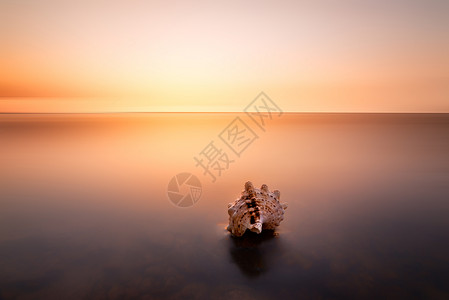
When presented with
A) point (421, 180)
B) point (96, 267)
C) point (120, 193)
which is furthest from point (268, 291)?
point (421, 180)

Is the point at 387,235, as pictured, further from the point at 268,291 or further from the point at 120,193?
the point at 120,193

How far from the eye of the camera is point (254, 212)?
4.66 m

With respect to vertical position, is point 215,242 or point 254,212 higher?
point 254,212

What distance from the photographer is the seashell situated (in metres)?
4.59

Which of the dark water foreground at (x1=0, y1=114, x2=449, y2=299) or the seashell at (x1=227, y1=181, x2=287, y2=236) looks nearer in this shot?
the dark water foreground at (x1=0, y1=114, x2=449, y2=299)

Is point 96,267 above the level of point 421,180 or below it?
below

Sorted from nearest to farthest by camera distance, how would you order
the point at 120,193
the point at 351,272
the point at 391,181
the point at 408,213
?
the point at 351,272
the point at 408,213
the point at 120,193
the point at 391,181

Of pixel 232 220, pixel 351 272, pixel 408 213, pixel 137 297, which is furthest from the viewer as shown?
pixel 408 213

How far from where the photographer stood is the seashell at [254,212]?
459 centimetres

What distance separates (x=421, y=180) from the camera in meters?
9.77

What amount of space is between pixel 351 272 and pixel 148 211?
4.60 m

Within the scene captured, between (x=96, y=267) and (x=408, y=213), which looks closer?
(x=96, y=267)

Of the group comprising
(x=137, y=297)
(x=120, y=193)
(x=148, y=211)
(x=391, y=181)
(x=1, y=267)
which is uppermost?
(x=391, y=181)

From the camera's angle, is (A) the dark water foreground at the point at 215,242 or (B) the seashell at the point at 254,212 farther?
(B) the seashell at the point at 254,212
